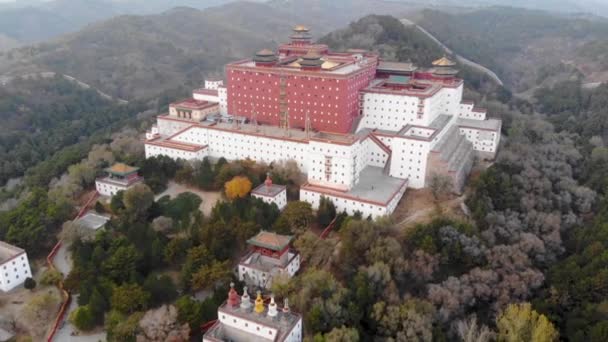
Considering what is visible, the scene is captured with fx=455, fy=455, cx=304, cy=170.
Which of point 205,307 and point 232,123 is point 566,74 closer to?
point 232,123

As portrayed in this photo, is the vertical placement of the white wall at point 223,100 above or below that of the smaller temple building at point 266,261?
above

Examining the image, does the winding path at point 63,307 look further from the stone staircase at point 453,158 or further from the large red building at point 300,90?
the stone staircase at point 453,158

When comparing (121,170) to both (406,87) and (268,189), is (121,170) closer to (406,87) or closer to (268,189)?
(268,189)

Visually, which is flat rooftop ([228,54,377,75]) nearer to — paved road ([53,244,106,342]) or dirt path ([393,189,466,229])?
dirt path ([393,189,466,229])

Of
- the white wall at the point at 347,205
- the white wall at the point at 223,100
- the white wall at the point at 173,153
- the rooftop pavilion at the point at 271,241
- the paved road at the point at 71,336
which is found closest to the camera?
the paved road at the point at 71,336

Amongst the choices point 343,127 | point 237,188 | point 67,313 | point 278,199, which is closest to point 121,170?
point 237,188

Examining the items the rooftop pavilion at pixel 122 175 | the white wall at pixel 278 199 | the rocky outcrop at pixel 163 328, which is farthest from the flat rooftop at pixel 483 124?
the rocky outcrop at pixel 163 328
